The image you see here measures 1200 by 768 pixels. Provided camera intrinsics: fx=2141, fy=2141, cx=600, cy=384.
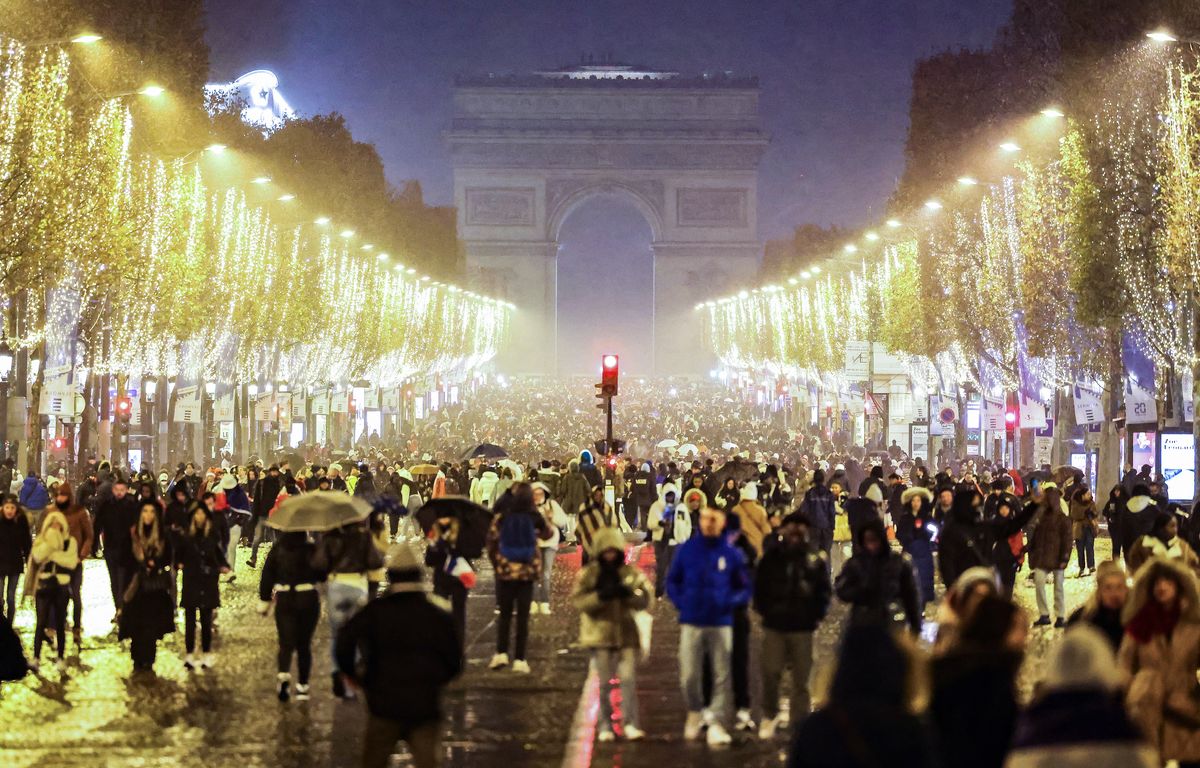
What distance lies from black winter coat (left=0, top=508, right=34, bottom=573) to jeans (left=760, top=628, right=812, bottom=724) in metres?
8.76

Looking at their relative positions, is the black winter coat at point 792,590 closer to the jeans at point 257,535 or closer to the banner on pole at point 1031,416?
the jeans at point 257,535

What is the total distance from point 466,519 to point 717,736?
4668 mm

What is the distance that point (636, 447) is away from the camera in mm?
70812

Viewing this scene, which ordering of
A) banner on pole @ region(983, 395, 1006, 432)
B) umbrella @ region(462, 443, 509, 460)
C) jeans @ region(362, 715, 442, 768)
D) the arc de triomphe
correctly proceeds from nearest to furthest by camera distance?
jeans @ region(362, 715, 442, 768) < umbrella @ region(462, 443, 509, 460) < banner on pole @ region(983, 395, 1006, 432) < the arc de triomphe

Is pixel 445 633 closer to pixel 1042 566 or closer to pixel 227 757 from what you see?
pixel 227 757

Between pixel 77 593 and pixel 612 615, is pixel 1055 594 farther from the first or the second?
pixel 77 593

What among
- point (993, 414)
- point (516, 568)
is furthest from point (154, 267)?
point (516, 568)

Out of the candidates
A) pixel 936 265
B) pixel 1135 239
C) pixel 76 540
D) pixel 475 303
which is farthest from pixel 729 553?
pixel 475 303

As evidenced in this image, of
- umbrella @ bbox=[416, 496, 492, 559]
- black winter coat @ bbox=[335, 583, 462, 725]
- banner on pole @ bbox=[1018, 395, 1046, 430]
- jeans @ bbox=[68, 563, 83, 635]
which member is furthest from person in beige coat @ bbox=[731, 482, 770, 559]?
banner on pole @ bbox=[1018, 395, 1046, 430]

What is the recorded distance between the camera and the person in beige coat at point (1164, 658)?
1043cm

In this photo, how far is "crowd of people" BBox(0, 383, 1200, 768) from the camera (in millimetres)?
7051

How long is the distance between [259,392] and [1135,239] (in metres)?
36.7

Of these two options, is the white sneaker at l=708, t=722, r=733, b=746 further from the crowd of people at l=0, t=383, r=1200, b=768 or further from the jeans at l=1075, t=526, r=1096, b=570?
the jeans at l=1075, t=526, r=1096, b=570

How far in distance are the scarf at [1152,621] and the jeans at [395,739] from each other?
11.5ft
